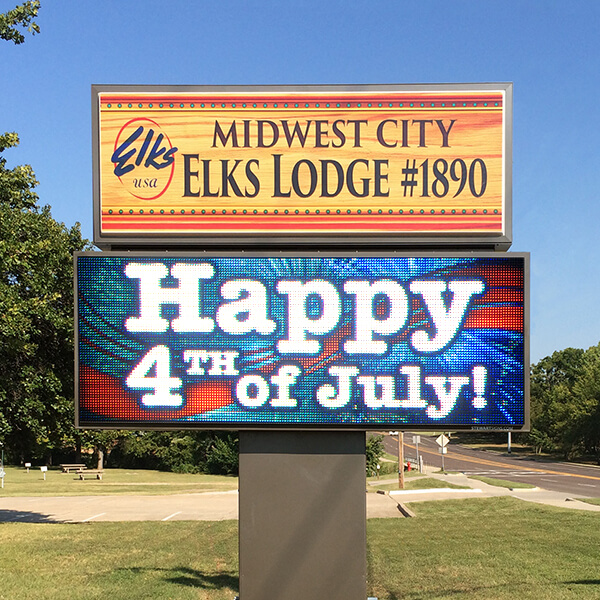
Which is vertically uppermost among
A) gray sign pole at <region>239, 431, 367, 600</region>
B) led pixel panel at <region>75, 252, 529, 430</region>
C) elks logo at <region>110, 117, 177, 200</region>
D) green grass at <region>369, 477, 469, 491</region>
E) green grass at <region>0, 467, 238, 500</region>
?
elks logo at <region>110, 117, 177, 200</region>

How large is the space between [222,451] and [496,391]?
39074 mm

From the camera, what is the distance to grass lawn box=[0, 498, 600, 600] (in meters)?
9.52

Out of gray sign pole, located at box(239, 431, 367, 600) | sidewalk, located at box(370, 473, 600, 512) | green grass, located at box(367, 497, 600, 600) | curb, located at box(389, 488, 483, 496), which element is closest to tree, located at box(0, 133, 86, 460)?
green grass, located at box(367, 497, 600, 600)

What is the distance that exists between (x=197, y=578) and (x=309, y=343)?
21.8ft

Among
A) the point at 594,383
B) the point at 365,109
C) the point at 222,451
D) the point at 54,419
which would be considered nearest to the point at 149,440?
the point at 222,451

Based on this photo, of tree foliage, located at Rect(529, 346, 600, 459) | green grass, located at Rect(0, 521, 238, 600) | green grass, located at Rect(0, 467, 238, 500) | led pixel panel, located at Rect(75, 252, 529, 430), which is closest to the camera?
led pixel panel, located at Rect(75, 252, 529, 430)

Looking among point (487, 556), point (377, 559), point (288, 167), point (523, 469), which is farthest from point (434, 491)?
point (523, 469)

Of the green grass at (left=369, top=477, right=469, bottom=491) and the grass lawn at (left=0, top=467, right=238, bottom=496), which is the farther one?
the grass lawn at (left=0, top=467, right=238, bottom=496)

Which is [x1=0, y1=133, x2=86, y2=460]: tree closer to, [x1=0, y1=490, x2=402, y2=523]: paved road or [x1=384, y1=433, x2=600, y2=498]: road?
[x1=0, y1=490, x2=402, y2=523]: paved road

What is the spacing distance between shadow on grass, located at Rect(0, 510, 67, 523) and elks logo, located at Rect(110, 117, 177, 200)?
1625 cm

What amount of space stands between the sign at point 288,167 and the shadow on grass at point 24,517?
638 inches

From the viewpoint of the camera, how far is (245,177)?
6281 mm

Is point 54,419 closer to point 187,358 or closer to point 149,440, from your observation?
point 187,358

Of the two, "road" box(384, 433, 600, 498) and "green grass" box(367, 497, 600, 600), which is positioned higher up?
"green grass" box(367, 497, 600, 600)
